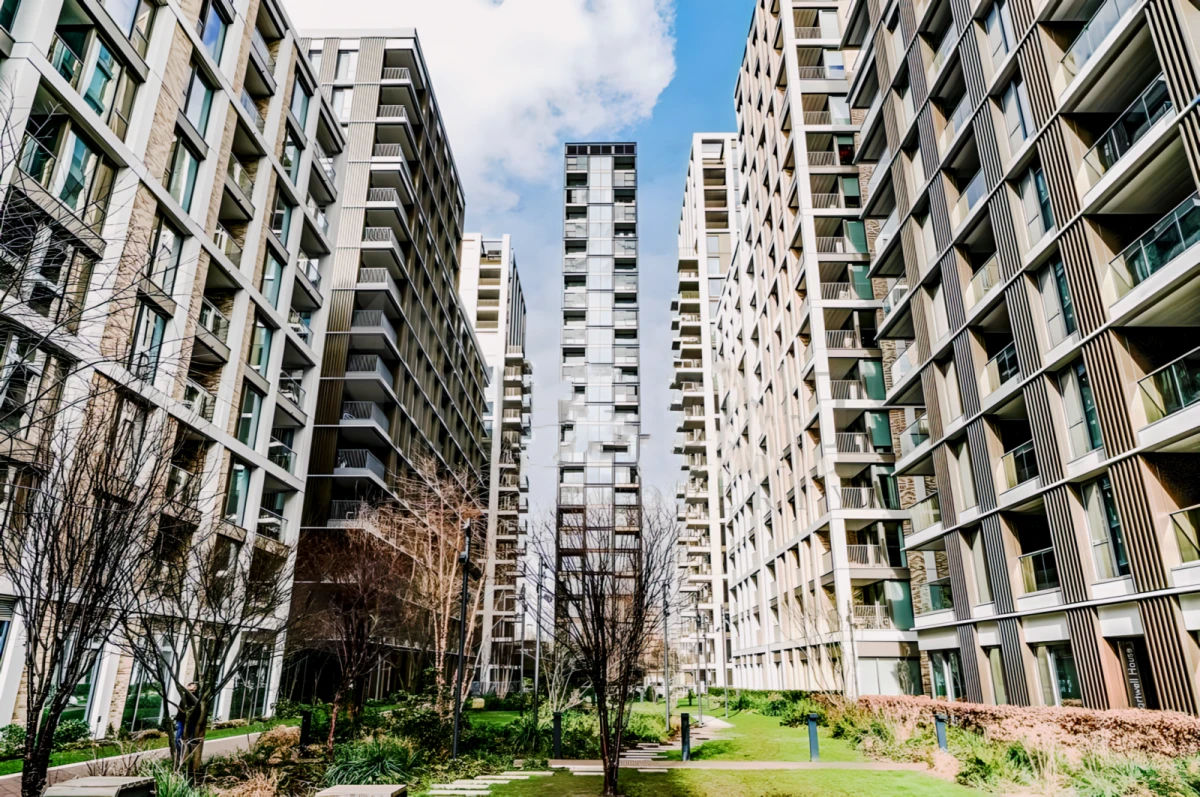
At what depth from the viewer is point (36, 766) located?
793 centimetres

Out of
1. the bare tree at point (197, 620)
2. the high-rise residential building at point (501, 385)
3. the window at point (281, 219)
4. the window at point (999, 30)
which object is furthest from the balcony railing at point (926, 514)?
the high-rise residential building at point (501, 385)

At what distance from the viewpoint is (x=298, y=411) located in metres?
32.1

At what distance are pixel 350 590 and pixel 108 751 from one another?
1092cm

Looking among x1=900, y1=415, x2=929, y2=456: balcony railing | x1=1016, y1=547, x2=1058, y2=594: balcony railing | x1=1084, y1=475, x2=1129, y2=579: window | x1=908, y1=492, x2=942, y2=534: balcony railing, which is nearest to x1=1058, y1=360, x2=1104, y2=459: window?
x1=1084, y1=475, x2=1129, y2=579: window

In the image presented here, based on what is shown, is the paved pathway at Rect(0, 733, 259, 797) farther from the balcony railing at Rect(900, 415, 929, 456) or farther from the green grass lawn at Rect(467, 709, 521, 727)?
the balcony railing at Rect(900, 415, 929, 456)

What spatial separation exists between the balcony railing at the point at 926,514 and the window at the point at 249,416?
79.8 feet

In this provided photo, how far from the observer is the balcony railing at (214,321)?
2575 cm

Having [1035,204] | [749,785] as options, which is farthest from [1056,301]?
[749,785]

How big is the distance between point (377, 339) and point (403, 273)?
228 inches

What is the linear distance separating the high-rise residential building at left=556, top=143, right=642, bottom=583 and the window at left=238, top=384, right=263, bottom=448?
68.0 ft

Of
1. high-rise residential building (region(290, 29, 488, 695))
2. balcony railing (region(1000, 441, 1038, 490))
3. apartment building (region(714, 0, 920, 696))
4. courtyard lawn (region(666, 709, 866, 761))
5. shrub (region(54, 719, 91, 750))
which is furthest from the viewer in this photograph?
high-rise residential building (region(290, 29, 488, 695))

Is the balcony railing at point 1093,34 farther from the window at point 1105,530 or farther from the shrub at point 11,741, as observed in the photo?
the shrub at point 11,741

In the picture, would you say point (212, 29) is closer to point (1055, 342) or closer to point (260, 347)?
point (260, 347)

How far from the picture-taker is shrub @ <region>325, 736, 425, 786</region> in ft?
41.3
